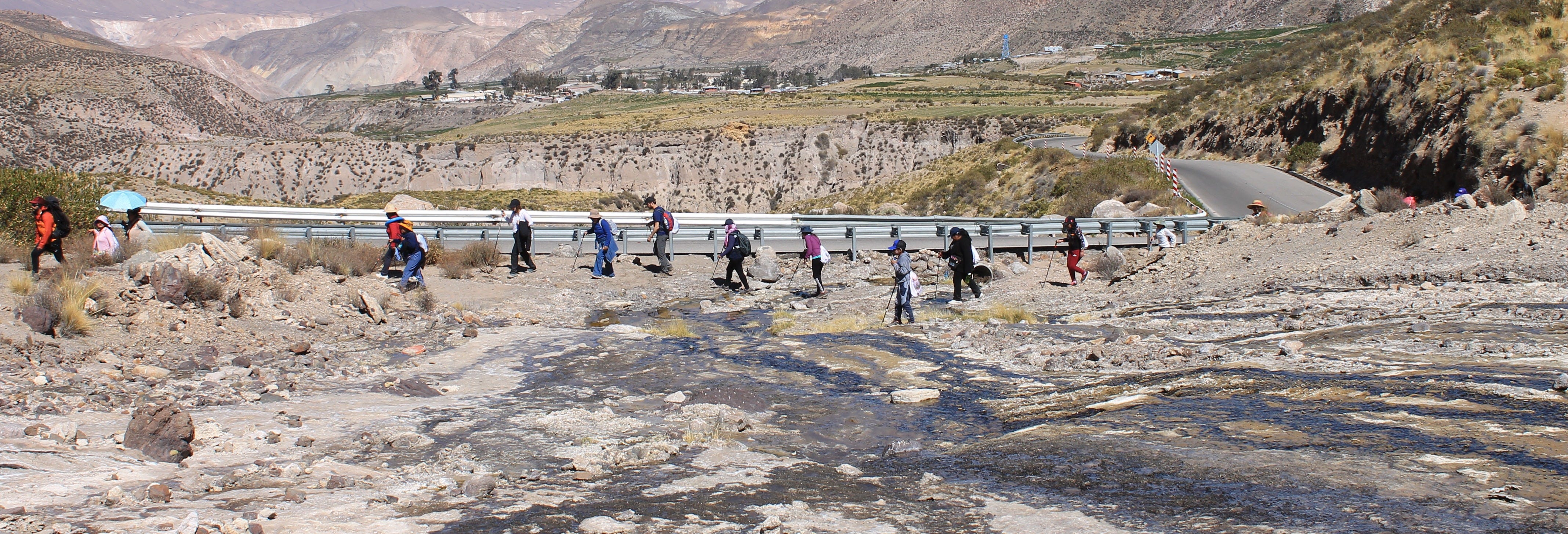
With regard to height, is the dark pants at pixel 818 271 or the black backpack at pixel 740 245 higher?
the black backpack at pixel 740 245

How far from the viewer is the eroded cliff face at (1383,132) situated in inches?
955

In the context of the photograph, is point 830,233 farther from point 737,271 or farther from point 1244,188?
point 1244,188

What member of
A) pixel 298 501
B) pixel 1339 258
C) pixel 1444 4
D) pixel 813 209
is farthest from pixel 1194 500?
pixel 813 209

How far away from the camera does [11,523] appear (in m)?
5.32

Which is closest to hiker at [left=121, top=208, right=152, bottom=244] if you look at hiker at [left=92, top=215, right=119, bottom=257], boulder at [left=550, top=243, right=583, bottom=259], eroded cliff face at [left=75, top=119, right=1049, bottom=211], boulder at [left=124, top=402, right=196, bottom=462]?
hiker at [left=92, top=215, right=119, bottom=257]

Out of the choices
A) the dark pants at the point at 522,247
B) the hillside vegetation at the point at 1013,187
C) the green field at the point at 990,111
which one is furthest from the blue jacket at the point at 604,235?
the green field at the point at 990,111

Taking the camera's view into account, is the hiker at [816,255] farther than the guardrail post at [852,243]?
No

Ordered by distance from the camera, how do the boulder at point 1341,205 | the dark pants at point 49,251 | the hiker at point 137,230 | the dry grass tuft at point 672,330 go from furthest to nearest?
the boulder at point 1341,205 < the hiker at point 137,230 < the dry grass tuft at point 672,330 < the dark pants at point 49,251

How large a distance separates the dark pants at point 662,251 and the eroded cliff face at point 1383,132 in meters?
17.2

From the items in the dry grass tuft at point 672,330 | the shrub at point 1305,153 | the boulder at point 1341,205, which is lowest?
the dry grass tuft at point 672,330

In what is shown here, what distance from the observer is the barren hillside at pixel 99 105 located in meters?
83.1

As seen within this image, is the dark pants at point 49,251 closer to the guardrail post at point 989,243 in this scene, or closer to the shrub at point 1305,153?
the guardrail post at point 989,243

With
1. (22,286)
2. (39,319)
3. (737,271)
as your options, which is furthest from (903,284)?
(22,286)

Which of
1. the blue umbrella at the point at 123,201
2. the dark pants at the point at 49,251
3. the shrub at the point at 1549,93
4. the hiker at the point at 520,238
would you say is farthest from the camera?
the shrub at the point at 1549,93
